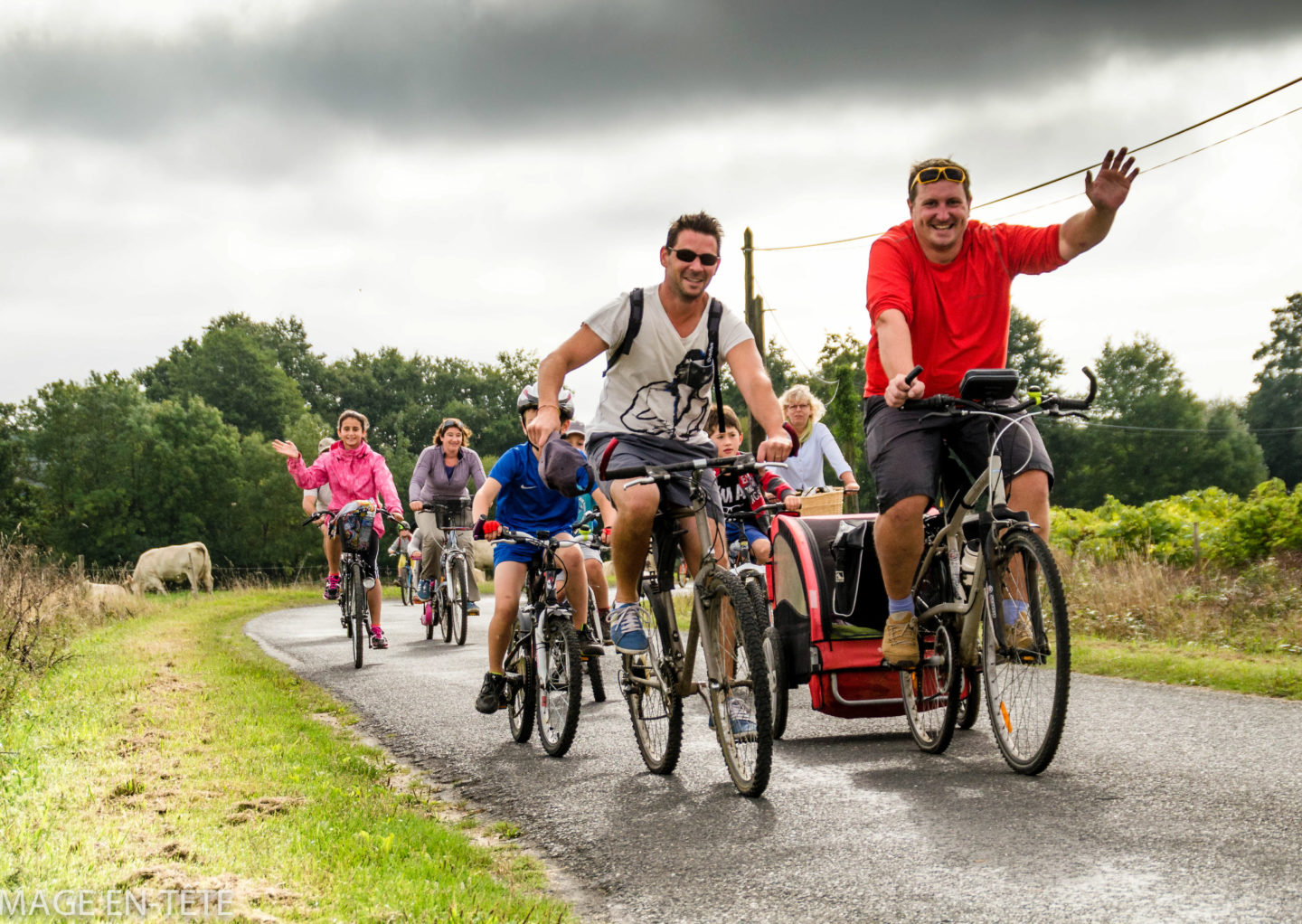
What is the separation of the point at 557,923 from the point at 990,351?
3038mm

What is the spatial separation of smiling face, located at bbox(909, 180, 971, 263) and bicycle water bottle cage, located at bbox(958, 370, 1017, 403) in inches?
26.5

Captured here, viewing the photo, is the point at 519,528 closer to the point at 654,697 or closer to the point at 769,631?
the point at 654,697

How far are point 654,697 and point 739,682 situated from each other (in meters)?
0.85

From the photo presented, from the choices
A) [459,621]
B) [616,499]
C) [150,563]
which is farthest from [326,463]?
[150,563]

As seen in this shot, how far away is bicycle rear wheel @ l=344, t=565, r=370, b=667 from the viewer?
10.3 metres

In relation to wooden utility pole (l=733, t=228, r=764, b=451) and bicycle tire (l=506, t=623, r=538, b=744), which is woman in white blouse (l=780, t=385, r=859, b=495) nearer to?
bicycle tire (l=506, t=623, r=538, b=744)

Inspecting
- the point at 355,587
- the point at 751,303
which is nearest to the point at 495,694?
the point at 355,587

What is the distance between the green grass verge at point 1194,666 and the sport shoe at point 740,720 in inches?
150

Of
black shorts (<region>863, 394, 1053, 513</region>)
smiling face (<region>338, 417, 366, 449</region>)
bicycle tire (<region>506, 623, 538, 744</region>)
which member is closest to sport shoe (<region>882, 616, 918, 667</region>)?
black shorts (<region>863, 394, 1053, 513</region>)

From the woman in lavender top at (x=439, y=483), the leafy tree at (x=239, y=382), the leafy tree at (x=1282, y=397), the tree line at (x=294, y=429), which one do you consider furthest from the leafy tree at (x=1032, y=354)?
the woman in lavender top at (x=439, y=483)

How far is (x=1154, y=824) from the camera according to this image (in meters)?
3.79

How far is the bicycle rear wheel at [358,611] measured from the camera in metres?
10.3

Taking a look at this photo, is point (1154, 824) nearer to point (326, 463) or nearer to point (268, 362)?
point (326, 463)

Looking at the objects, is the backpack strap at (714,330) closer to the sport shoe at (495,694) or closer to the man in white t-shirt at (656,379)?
the man in white t-shirt at (656,379)
